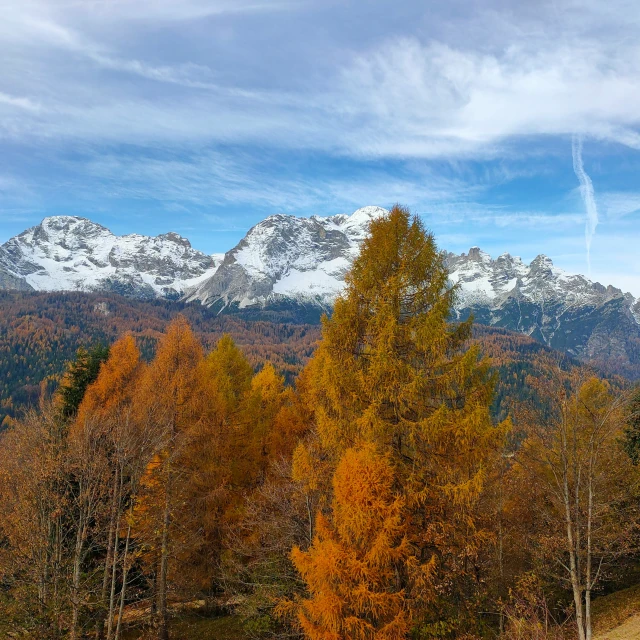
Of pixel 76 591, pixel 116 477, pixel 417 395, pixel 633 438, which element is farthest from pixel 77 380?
pixel 633 438

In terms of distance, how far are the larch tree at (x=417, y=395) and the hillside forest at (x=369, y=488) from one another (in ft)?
0.17

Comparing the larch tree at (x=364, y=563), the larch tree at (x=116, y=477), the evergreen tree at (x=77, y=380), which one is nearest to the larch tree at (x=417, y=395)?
the larch tree at (x=364, y=563)

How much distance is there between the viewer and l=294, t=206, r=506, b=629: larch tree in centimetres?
1087

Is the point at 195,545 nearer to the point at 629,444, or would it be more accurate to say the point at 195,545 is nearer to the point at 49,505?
the point at 49,505

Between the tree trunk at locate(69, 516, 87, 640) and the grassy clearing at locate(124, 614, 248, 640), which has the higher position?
the tree trunk at locate(69, 516, 87, 640)

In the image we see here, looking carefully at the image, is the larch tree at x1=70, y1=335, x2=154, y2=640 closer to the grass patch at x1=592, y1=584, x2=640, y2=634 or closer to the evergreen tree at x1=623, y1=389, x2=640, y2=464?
the grass patch at x1=592, y1=584, x2=640, y2=634

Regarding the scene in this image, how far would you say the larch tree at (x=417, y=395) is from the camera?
428 inches

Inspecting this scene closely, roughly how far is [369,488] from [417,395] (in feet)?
8.74

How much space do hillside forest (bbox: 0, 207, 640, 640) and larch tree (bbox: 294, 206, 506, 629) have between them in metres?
0.05

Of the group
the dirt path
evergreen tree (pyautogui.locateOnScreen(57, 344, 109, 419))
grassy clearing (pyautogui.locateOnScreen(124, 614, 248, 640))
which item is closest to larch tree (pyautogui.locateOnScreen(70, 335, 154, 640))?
grassy clearing (pyautogui.locateOnScreen(124, 614, 248, 640))

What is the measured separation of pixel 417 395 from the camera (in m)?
11.6

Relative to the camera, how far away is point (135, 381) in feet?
78.9

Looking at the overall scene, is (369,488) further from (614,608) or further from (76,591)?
(614,608)

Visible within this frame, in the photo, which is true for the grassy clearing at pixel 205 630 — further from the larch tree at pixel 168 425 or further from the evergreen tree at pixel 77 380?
the evergreen tree at pixel 77 380
